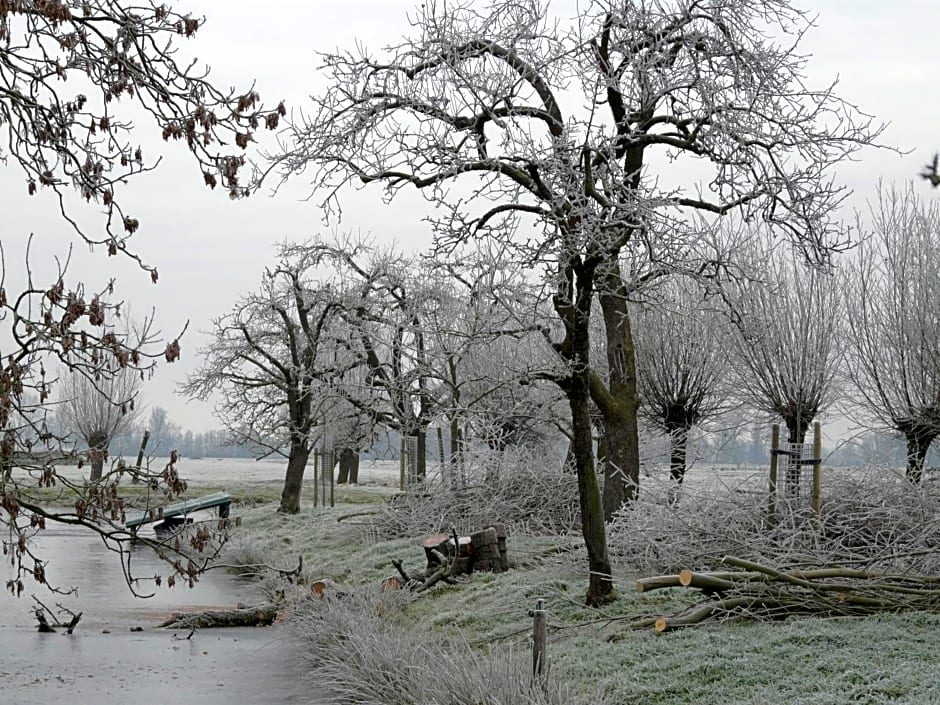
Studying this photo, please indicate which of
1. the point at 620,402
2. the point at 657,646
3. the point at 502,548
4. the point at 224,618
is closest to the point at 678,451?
the point at 620,402

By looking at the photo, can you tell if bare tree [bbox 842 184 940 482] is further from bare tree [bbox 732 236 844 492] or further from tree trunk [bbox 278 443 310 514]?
tree trunk [bbox 278 443 310 514]

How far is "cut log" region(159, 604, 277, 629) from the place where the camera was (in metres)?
13.4

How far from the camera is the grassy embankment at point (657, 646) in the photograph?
7293 millimetres

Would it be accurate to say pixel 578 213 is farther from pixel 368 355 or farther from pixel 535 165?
pixel 368 355

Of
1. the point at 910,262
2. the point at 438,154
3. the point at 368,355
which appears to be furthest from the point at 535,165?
the point at 368,355

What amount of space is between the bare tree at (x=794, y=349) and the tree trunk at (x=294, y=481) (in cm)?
1199

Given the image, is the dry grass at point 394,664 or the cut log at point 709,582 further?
the cut log at point 709,582

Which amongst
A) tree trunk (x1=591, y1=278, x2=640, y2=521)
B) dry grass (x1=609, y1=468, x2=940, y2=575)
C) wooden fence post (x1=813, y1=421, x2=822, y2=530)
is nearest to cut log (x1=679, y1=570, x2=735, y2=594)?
dry grass (x1=609, y1=468, x2=940, y2=575)

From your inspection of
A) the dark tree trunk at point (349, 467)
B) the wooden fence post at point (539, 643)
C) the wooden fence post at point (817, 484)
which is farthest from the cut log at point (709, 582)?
the dark tree trunk at point (349, 467)

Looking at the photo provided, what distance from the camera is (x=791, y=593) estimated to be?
934cm

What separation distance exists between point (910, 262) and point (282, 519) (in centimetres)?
1508

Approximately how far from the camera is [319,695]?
31.2ft

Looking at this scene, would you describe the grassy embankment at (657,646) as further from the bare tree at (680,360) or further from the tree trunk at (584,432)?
the bare tree at (680,360)

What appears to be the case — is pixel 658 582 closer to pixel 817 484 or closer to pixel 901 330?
pixel 817 484
